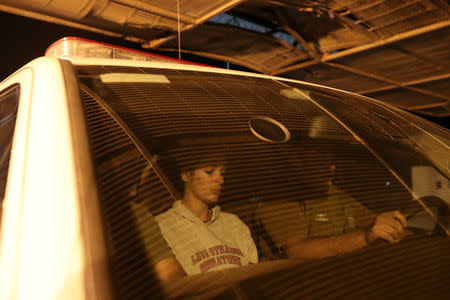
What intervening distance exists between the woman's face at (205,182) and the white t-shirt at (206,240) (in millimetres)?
34

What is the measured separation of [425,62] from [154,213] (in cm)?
666

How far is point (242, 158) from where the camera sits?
0.96 m

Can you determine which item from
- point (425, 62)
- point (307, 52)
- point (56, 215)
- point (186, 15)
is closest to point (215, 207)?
point (56, 215)

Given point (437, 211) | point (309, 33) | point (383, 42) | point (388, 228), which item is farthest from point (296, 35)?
point (388, 228)

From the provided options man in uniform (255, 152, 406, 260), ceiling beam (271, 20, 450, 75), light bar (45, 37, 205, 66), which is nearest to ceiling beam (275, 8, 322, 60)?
ceiling beam (271, 20, 450, 75)

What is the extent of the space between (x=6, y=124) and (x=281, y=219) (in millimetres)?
742

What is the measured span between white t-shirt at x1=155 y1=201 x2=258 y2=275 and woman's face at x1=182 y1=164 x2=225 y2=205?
0.11ft

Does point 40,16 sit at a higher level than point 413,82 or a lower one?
lower

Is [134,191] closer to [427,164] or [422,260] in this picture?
[422,260]

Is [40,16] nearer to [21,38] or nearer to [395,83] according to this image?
[21,38]

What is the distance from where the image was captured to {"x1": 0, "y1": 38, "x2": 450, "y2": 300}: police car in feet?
2.03

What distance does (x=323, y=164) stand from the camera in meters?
1.06

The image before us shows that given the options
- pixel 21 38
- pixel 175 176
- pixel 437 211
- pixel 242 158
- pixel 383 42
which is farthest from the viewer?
pixel 383 42

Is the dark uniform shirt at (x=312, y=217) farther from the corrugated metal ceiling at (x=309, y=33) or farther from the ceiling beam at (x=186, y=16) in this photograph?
the ceiling beam at (x=186, y=16)
